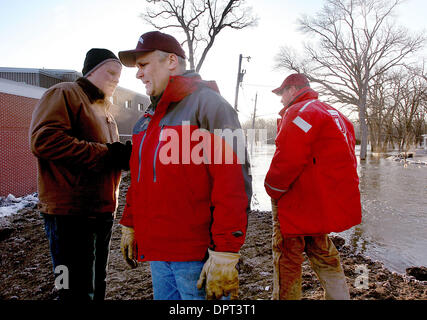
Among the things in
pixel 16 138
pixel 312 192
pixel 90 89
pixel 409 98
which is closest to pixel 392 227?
pixel 312 192

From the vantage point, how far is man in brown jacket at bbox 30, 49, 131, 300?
1983 mm

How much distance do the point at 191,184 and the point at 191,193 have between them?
0.17 feet

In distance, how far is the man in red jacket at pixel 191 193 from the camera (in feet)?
4.82

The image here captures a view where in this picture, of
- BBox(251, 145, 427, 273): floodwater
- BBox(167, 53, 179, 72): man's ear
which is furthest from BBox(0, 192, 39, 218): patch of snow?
BBox(167, 53, 179, 72): man's ear

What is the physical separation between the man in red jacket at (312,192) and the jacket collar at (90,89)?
1594mm

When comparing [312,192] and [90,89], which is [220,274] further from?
[90,89]

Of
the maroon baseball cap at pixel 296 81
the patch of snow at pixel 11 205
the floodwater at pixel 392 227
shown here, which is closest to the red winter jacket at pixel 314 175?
the maroon baseball cap at pixel 296 81

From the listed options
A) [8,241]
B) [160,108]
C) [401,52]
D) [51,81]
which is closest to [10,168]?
[8,241]

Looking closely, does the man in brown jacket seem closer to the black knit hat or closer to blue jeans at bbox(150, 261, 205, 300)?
the black knit hat

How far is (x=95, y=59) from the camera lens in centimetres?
241

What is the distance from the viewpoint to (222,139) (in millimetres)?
1541

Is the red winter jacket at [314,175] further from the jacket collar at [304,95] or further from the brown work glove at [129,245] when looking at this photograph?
the brown work glove at [129,245]

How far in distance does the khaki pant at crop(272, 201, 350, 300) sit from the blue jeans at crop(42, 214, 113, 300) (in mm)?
1462

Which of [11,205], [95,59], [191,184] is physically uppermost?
[95,59]
